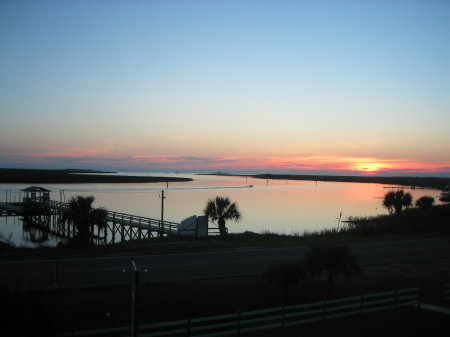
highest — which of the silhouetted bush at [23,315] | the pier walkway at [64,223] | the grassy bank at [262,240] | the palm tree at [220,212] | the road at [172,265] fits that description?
the silhouetted bush at [23,315]

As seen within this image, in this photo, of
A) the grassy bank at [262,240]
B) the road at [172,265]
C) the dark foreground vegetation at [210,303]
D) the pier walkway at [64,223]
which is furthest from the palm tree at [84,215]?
the dark foreground vegetation at [210,303]

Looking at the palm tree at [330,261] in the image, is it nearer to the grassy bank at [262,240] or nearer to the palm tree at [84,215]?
the grassy bank at [262,240]

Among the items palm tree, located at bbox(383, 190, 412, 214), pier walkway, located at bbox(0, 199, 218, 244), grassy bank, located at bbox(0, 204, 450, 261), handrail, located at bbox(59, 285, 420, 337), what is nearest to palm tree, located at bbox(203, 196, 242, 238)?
grassy bank, located at bbox(0, 204, 450, 261)

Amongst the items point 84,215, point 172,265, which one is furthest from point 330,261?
point 84,215

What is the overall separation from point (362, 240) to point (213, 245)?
32.2 ft

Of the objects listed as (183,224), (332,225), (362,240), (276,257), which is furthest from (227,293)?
(332,225)

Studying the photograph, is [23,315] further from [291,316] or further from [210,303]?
[210,303]

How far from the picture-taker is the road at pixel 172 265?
47.6 ft

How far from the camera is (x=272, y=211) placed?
5953 cm

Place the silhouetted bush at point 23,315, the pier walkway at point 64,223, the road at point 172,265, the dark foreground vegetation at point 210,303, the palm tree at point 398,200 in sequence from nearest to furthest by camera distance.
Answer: the silhouetted bush at point 23,315 < the dark foreground vegetation at point 210,303 < the road at point 172,265 < the pier walkway at point 64,223 < the palm tree at point 398,200

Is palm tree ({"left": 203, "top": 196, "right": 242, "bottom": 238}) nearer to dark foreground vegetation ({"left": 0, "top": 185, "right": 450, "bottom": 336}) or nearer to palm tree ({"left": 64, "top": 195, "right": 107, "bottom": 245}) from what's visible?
palm tree ({"left": 64, "top": 195, "right": 107, "bottom": 245})

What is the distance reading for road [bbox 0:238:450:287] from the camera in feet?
47.6

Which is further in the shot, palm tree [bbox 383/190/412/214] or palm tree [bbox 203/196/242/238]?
palm tree [bbox 383/190/412/214]

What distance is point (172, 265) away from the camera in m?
17.4
